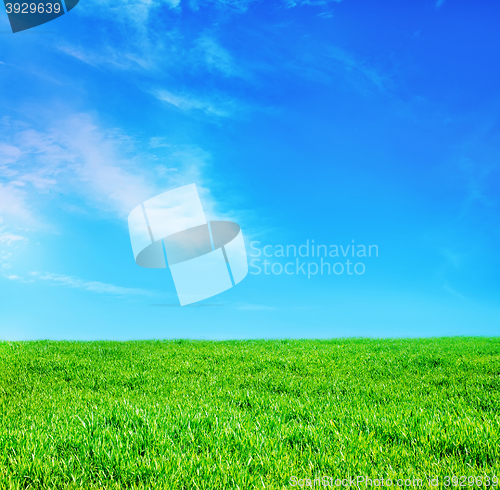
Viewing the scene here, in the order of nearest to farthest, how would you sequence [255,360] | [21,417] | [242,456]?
[242,456] < [21,417] < [255,360]

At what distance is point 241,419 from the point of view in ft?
19.1

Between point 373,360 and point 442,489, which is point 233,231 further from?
point 442,489

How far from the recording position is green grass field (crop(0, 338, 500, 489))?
412 cm

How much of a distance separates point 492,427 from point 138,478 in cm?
475

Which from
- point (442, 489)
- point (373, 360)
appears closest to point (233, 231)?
point (373, 360)

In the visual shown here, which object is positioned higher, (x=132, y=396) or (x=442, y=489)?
(x=132, y=396)

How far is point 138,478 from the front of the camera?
4.05 meters

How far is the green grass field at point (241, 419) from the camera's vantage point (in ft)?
13.5

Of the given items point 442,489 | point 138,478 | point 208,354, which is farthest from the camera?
point 208,354

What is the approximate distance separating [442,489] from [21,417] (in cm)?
648

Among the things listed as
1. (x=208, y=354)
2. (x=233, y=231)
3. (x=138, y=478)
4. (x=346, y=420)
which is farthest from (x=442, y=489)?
(x=233, y=231)

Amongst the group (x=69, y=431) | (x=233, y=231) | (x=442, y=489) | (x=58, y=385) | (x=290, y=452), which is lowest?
(x=442, y=489)

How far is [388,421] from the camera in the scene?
5578 mm

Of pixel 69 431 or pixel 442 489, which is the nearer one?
pixel 442 489
